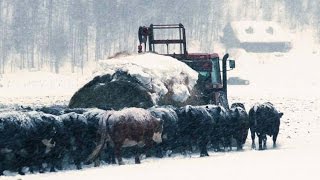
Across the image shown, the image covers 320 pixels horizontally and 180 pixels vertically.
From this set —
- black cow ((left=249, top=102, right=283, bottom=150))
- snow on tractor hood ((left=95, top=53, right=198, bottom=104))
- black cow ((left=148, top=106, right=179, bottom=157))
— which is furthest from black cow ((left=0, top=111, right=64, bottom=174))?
black cow ((left=249, top=102, right=283, bottom=150))

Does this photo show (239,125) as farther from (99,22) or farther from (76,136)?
(99,22)

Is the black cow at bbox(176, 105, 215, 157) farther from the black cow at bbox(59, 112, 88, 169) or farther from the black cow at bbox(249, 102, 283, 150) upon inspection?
the black cow at bbox(59, 112, 88, 169)

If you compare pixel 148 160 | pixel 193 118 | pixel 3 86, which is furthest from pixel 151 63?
pixel 3 86

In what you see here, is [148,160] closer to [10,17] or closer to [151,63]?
[151,63]

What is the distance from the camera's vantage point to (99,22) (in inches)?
5217

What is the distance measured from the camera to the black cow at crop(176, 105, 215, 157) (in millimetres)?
17422

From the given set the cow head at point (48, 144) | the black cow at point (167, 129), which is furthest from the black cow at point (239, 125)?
the cow head at point (48, 144)

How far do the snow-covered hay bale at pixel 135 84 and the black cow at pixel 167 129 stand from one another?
79.8 inches

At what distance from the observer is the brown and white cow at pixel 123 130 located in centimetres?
1484

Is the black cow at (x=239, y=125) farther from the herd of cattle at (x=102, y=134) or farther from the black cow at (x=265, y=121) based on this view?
the black cow at (x=265, y=121)

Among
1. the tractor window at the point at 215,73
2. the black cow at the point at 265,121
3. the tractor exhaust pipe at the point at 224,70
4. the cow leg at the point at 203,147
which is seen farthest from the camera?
the tractor window at the point at 215,73

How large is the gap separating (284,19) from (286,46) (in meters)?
25.7

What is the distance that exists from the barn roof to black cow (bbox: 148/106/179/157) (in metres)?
107

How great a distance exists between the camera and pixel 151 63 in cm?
2030
